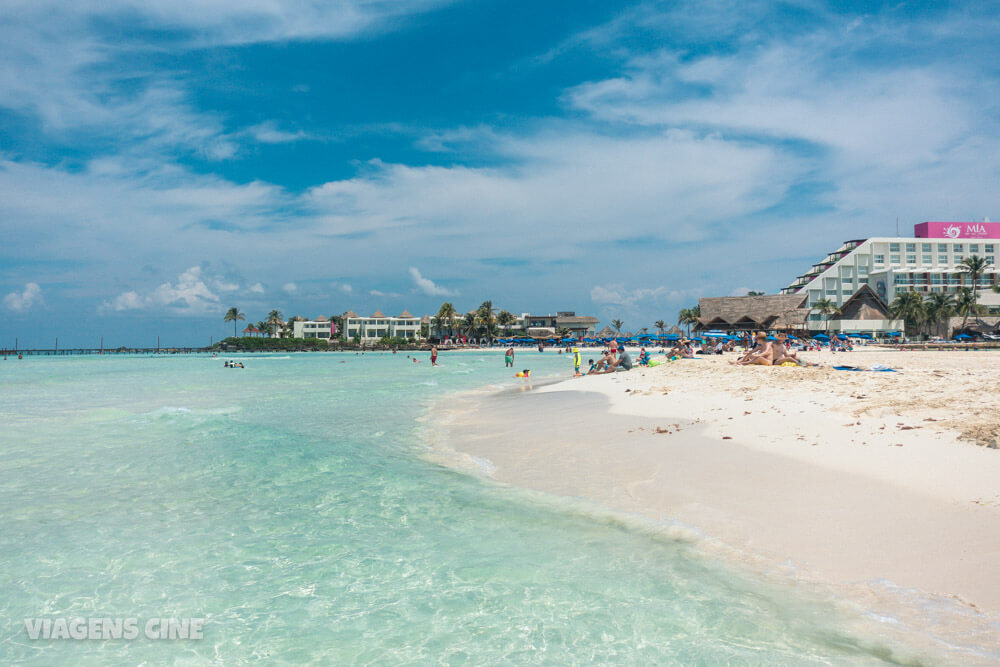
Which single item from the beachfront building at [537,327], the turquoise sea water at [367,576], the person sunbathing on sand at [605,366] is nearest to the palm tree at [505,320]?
the beachfront building at [537,327]

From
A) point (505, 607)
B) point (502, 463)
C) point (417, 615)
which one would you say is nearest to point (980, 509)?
point (505, 607)

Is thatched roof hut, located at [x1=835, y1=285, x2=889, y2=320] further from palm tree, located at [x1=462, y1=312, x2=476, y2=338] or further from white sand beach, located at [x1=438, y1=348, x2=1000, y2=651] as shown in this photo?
palm tree, located at [x1=462, y1=312, x2=476, y2=338]

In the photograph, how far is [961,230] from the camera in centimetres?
9962

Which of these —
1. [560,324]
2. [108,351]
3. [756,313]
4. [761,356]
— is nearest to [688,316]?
[560,324]

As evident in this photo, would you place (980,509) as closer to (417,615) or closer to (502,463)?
(417,615)

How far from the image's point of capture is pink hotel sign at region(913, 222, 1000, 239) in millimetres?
99438

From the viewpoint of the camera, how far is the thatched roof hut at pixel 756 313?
52.1 m

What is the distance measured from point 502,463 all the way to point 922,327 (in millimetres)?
80756

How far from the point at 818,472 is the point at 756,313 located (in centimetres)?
5117

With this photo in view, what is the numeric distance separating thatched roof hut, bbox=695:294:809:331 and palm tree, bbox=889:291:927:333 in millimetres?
25112

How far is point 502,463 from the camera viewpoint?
349 inches

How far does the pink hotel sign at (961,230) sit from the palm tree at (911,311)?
141 feet

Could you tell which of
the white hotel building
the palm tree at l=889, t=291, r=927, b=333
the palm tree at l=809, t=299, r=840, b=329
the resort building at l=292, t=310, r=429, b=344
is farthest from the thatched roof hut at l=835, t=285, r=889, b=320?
the resort building at l=292, t=310, r=429, b=344

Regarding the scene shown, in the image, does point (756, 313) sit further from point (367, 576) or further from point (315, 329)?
point (315, 329)
